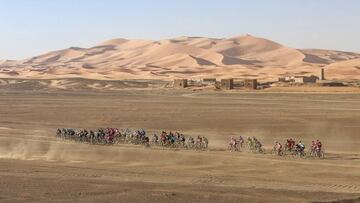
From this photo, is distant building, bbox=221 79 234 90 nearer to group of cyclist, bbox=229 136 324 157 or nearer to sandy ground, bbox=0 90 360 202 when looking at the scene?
sandy ground, bbox=0 90 360 202

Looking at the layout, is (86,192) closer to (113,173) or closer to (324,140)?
(113,173)

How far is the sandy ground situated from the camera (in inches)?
570

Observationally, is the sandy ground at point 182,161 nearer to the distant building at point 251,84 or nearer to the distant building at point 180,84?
the distant building at point 251,84

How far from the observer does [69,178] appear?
54.7ft

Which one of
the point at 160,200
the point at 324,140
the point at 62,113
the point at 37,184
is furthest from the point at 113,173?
the point at 62,113

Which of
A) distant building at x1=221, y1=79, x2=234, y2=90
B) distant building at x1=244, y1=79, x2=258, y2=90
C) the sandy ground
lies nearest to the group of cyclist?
the sandy ground

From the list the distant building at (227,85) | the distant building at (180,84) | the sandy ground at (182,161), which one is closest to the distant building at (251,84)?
the distant building at (227,85)

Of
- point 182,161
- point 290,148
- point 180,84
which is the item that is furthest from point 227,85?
point 182,161

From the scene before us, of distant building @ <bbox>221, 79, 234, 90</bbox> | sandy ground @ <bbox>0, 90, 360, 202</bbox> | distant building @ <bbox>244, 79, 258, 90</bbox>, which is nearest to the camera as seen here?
sandy ground @ <bbox>0, 90, 360, 202</bbox>

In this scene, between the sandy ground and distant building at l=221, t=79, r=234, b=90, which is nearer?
the sandy ground

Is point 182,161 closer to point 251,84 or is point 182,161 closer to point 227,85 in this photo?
point 251,84

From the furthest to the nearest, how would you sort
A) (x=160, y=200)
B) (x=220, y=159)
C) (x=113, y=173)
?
1. (x=220, y=159)
2. (x=113, y=173)
3. (x=160, y=200)

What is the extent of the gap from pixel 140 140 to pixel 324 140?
332 inches

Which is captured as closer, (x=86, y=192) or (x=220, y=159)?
(x=86, y=192)
